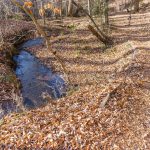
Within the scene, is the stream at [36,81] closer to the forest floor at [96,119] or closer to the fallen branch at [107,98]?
the forest floor at [96,119]

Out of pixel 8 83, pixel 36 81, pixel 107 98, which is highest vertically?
pixel 107 98

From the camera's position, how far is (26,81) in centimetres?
1569

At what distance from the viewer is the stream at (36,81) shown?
43.4 ft

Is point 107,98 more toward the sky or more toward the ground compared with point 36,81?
more toward the sky

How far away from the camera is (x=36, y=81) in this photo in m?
15.6

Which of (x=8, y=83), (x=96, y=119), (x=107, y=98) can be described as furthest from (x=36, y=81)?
(x=96, y=119)

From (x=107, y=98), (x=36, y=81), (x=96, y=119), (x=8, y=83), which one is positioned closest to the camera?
(x=96, y=119)

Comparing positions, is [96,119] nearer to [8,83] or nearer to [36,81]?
[8,83]

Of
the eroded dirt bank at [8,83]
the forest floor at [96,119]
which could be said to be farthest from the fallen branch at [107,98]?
the eroded dirt bank at [8,83]

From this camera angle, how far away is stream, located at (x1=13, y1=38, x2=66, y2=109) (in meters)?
13.2

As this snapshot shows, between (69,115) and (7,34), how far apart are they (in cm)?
1556

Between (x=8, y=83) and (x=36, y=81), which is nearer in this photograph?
(x=8, y=83)

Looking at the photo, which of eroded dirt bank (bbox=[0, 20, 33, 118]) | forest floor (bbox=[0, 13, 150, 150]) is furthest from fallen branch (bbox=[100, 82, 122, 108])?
eroded dirt bank (bbox=[0, 20, 33, 118])

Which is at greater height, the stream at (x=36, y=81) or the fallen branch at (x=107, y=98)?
the fallen branch at (x=107, y=98)
